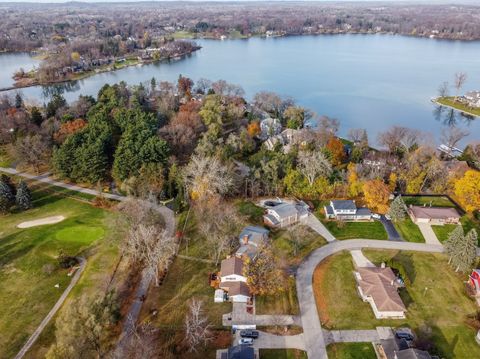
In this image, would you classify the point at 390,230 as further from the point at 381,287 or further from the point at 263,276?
the point at 263,276

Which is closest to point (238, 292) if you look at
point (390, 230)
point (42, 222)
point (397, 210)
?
point (390, 230)

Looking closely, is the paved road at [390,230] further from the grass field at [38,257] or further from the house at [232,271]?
the grass field at [38,257]

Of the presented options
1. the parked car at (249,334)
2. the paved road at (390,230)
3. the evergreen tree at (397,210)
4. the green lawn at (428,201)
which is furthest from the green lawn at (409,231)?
the parked car at (249,334)

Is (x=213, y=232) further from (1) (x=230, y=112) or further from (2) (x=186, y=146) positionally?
(1) (x=230, y=112)

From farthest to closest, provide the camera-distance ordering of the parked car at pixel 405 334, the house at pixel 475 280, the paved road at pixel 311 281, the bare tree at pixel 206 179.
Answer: the bare tree at pixel 206 179, the house at pixel 475 280, the parked car at pixel 405 334, the paved road at pixel 311 281

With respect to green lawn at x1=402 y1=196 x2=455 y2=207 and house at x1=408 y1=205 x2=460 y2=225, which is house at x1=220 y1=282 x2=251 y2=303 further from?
green lawn at x1=402 y1=196 x2=455 y2=207

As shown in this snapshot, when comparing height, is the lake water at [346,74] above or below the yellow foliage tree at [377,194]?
below
